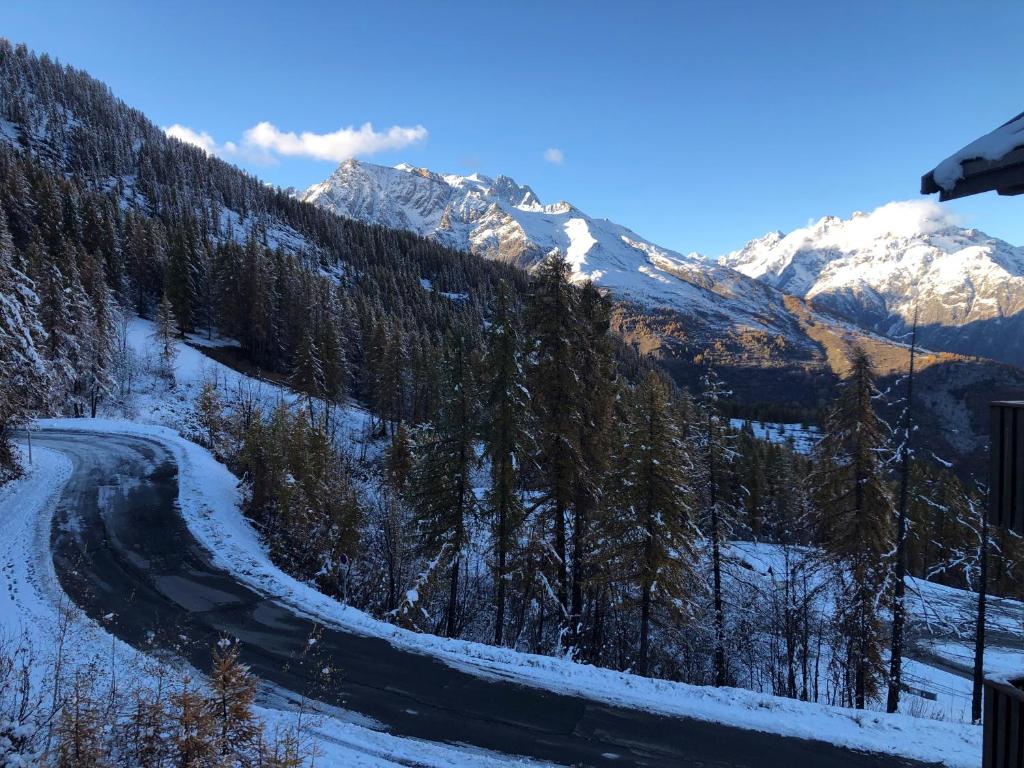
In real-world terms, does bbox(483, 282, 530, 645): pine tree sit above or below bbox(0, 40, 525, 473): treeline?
below

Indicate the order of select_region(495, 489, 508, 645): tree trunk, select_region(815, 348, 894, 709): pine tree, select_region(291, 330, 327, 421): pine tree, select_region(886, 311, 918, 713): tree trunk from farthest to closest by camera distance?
select_region(291, 330, 327, 421): pine tree, select_region(495, 489, 508, 645): tree trunk, select_region(815, 348, 894, 709): pine tree, select_region(886, 311, 918, 713): tree trunk

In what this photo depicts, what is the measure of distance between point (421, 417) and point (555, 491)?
151ft

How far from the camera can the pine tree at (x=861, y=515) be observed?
58.5ft

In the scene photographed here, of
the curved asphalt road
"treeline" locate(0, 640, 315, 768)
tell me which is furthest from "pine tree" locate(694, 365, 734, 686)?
"treeline" locate(0, 640, 315, 768)

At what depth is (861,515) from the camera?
1789cm

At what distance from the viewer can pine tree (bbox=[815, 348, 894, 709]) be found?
17.8 m

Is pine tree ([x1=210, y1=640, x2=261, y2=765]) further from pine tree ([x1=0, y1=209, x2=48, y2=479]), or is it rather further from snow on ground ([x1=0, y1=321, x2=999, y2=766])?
pine tree ([x1=0, y1=209, x2=48, y2=479])

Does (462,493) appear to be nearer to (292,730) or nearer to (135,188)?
(292,730)

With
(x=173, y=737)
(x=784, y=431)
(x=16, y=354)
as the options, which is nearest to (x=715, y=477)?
(x=173, y=737)

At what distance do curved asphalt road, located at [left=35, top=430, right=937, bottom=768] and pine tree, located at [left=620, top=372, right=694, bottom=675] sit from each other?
8.10m

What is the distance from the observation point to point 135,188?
134625mm

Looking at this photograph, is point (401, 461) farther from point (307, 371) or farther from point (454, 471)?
point (307, 371)

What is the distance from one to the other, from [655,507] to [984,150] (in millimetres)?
14580

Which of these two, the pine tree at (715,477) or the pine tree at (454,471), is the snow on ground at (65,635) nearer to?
the pine tree at (454,471)
